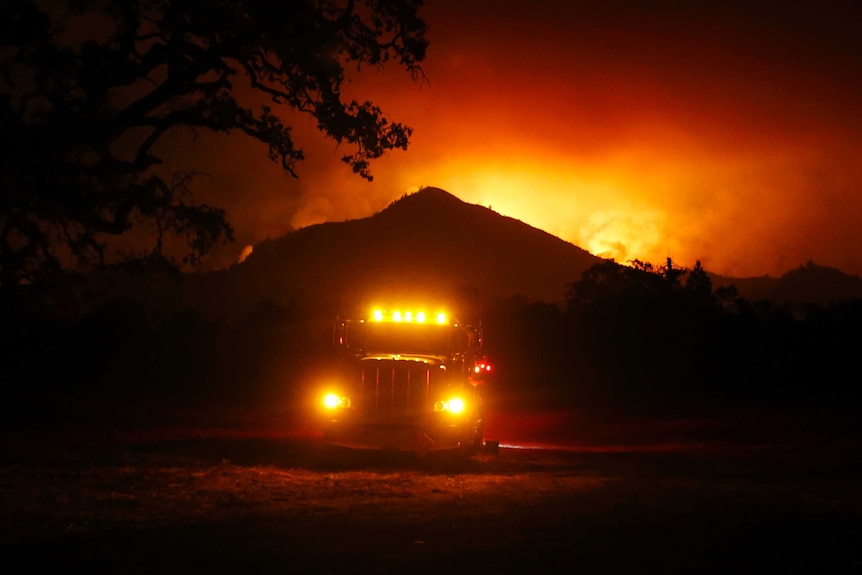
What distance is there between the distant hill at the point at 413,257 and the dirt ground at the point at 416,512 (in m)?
92.5

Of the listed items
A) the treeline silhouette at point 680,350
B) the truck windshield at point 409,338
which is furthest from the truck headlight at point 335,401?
the treeline silhouette at point 680,350

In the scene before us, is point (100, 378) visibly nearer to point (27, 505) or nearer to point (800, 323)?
point (800, 323)

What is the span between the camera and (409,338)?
1889 cm

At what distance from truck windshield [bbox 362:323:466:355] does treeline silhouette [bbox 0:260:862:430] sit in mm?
15455

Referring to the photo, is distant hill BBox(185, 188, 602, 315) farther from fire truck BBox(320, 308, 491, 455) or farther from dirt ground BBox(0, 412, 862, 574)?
dirt ground BBox(0, 412, 862, 574)

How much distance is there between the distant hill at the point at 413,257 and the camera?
398ft

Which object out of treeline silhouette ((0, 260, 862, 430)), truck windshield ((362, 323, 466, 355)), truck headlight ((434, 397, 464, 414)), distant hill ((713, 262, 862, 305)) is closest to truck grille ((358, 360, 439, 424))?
truck headlight ((434, 397, 464, 414))

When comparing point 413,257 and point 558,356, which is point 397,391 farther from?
point 413,257

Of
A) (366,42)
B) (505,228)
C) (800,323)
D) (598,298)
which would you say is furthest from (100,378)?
(505,228)

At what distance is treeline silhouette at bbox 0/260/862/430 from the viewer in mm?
39281

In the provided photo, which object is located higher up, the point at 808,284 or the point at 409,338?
the point at 808,284

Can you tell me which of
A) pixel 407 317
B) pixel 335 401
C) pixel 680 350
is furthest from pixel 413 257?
pixel 335 401

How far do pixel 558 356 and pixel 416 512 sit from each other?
38.4 meters

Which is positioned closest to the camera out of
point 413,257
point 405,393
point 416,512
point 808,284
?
point 416,512
